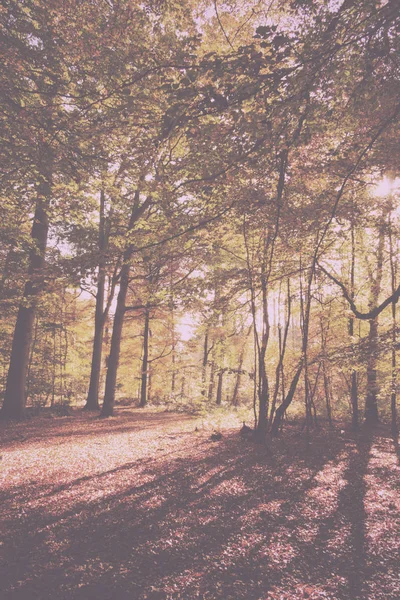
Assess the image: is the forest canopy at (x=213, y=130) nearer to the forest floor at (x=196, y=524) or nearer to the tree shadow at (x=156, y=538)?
the forest floor at (x=196, y=524)

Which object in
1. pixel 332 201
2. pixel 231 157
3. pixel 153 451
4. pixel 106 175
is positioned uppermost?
pixel 106 175

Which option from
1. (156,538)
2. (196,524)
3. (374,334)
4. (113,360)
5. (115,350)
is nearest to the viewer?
(156,538)

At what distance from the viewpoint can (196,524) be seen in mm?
4082

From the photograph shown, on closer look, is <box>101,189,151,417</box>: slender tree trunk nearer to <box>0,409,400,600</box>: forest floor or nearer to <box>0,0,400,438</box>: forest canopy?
<box>0,0,400,438</box>: forest canopy

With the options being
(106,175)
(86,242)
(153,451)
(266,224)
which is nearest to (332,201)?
(266,224)

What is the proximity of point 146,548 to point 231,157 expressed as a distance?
5.02 meters

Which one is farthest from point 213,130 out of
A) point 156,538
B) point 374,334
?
point 374,334

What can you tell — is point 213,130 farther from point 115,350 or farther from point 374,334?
point 115,350

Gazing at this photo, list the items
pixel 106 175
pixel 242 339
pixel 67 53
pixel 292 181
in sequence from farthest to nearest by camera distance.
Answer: pixel 242 339 < pixel 106 175 < pixel 292 181 < pixel 67 53

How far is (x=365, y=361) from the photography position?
6.48m

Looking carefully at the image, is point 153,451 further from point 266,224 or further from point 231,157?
point 231,157

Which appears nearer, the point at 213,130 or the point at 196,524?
the point at 213,130

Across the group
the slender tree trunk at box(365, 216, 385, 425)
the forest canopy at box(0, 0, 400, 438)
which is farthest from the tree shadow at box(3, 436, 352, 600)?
the slender tree trunk at box(365, 216, 385, 425)

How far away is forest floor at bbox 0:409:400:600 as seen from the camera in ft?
9.65
